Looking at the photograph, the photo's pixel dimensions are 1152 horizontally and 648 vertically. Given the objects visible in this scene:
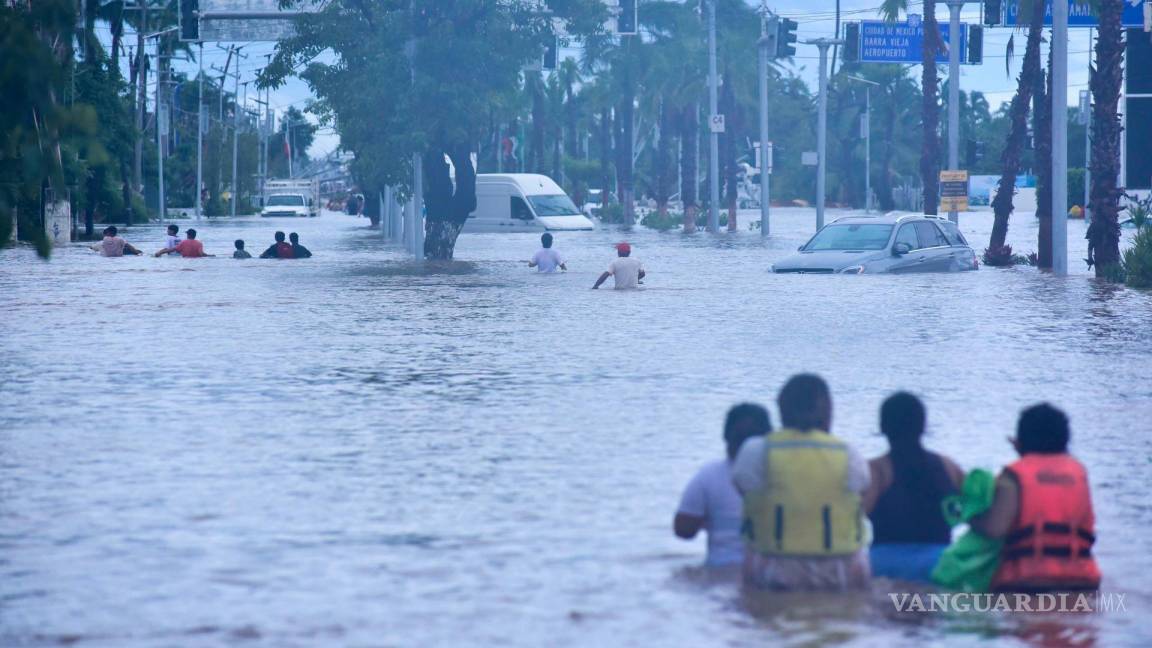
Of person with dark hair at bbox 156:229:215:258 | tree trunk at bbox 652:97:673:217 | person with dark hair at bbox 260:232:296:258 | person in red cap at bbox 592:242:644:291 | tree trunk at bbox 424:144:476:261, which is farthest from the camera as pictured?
tree trunk at bbox 652:97:673:217

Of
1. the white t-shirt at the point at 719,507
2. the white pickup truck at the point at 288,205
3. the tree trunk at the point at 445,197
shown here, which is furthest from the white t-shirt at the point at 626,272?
the white pickup truck at the point at 288,205

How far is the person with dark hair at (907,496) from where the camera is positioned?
7445 mm

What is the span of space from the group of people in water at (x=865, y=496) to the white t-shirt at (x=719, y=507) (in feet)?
0.52

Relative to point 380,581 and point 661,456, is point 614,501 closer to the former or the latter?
point 661,456

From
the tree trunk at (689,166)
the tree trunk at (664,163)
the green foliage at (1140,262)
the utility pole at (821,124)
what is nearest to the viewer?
the green foliage at (1140,262)

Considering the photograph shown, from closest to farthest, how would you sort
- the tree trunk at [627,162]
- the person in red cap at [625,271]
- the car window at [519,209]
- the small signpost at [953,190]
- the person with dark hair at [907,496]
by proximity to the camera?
the person with dark hair at [907,496] < the person in red cap at [625,271] < the small signpost at [953,190] < the car window at [519,209] < the tree trunk at [627,162]

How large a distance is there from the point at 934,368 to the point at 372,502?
26.2ft

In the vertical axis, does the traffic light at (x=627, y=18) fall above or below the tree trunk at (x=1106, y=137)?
above

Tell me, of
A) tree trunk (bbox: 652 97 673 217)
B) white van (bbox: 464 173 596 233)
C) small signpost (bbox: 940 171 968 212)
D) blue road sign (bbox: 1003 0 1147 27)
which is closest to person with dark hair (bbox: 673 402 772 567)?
small signpost (bbox: 940 171 968 212)

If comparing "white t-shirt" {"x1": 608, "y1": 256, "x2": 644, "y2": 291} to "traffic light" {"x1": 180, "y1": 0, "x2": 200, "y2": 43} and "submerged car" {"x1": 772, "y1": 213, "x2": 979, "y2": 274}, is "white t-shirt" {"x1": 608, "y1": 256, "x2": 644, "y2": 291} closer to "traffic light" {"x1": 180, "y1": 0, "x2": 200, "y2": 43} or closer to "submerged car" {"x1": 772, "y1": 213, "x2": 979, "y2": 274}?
"submerged car" {"x1": 772, "y1": 213, "x2": 979, "y2": 274}

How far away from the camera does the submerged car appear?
32.1m

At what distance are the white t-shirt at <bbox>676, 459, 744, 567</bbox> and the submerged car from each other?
24175 mm

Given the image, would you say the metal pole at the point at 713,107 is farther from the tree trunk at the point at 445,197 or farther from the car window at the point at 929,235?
the car window at the point at 929,235

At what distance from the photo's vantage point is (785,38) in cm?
4838
